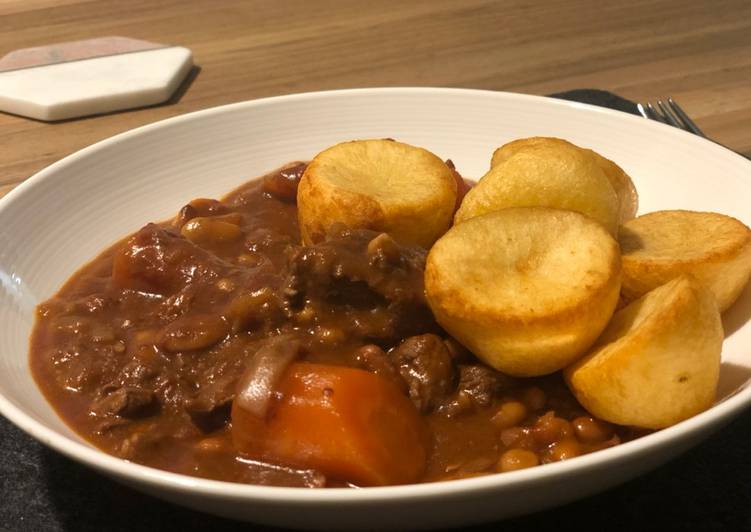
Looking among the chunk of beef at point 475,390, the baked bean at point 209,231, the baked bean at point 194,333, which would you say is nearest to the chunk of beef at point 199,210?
the baked bean at point 209,231

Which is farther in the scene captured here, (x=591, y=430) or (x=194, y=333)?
(x=194, y=333)

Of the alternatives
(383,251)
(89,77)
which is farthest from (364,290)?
(89,77)

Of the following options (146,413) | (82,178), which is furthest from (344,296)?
(82,178)

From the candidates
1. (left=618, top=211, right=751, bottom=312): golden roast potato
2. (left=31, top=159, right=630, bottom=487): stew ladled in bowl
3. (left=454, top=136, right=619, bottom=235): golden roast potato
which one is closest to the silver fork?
(left=618, top=211, right=751, bottom=312): golden roast potato

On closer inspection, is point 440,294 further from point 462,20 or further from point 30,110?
point 462,20

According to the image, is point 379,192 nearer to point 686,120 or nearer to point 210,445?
point 210,445

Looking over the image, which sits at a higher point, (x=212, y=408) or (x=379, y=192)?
(x=379, y=192)
